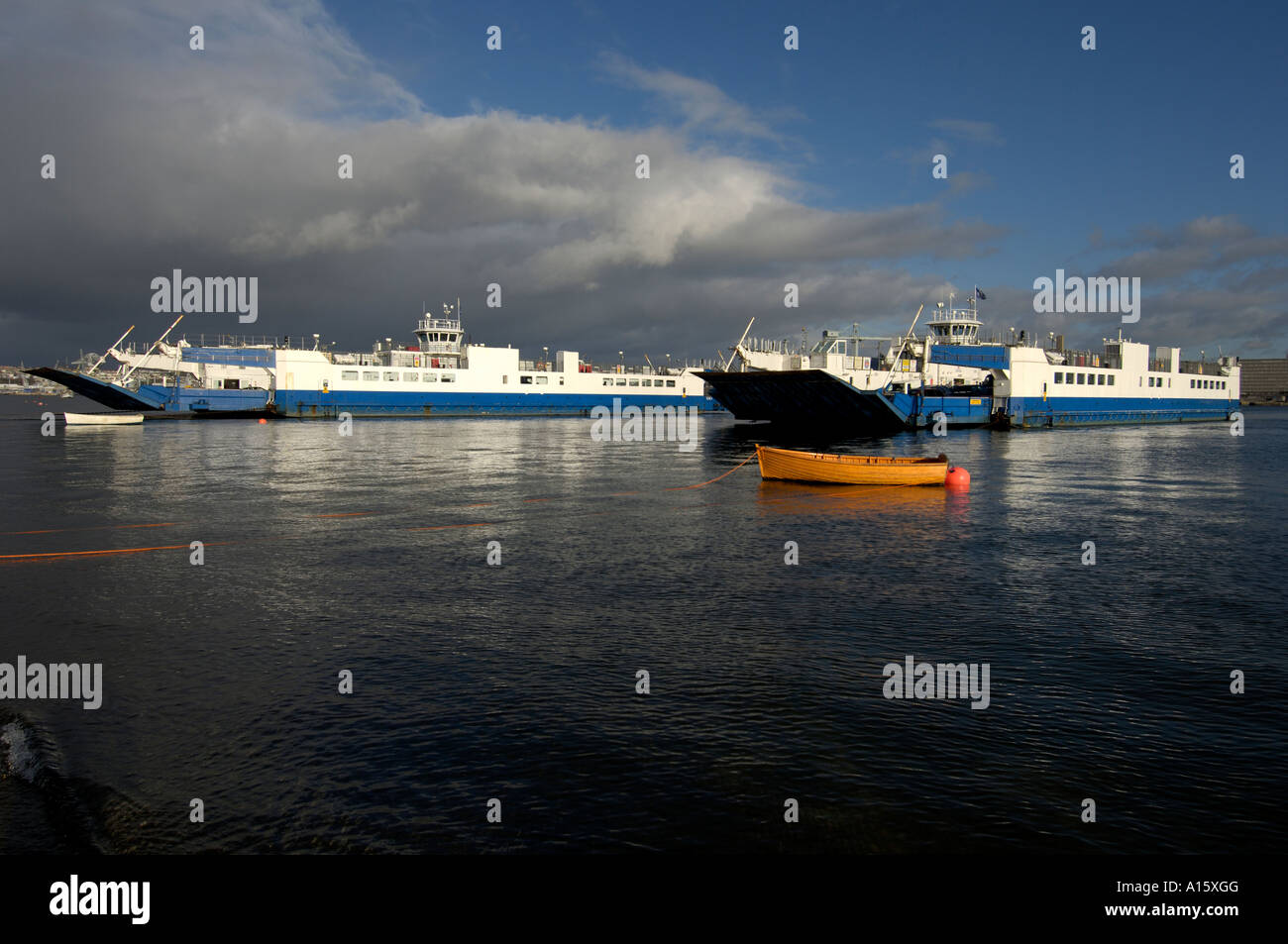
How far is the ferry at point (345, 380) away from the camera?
321 feet

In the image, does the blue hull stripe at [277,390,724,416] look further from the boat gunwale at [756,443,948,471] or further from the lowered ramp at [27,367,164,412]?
the boat gunwale at [756,443,948,471]

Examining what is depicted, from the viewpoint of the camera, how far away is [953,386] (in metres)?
92.2

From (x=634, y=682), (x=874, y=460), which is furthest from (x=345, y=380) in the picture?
(x=634, y=682)

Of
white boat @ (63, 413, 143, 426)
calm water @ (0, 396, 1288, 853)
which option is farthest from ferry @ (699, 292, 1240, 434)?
white boat @ (63, 413, 143, 426)

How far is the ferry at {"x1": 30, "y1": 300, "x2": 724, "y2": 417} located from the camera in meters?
97.8

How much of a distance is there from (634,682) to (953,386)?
8914 centimetres

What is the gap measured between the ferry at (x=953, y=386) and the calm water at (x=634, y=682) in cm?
5252

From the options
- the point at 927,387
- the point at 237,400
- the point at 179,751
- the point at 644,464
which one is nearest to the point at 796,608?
the point at 179,751

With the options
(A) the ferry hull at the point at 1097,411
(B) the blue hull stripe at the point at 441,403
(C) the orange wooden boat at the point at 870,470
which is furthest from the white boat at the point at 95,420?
(A) the ferry hull at the point at 1097,411

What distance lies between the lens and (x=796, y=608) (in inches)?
622

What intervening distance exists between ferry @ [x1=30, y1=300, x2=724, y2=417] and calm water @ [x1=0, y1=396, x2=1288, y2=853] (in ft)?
241
